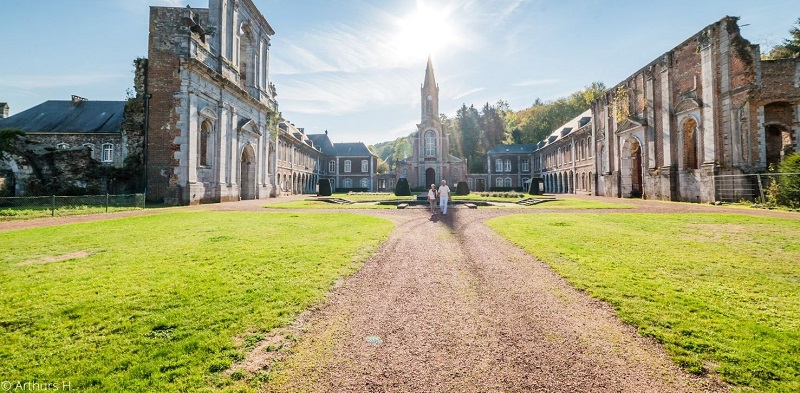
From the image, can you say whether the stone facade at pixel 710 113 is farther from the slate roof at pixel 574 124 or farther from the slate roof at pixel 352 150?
the slate roof at pixel 352 150

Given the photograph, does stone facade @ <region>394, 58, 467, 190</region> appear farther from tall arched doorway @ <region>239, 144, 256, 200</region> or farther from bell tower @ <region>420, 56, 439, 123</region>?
tall arched doorway @ <region>239, 144, 256, 200</region>

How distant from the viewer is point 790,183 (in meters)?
14.2

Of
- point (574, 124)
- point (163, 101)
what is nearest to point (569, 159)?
point (574, 124)

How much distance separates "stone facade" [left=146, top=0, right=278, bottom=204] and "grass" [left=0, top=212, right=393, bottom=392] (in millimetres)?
12998

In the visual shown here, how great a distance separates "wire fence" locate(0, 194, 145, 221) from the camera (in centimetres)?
1242

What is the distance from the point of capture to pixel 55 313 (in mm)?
3389

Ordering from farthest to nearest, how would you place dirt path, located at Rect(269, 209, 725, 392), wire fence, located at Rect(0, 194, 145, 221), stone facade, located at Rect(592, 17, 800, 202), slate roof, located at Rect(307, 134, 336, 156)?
slate roof, located at Rect(307, 134, 336, 156), stone facade, located at Rect(592, 17, 800, 202), wire fence, located at Rect(0, 194, 145, 221), dirt path, located at Rect(269, 209, 725, 392)

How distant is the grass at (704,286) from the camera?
8.63 ft

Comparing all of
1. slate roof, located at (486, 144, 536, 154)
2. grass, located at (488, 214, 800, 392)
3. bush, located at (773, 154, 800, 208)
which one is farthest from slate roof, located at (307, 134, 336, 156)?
grass, located at (488, 214, 800, 392)

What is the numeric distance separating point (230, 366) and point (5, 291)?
3.83 m

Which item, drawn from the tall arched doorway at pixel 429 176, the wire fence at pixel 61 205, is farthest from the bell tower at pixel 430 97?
the wire fence at pixel 61 205

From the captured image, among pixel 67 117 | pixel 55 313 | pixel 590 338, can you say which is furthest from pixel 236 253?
pixel 67 117

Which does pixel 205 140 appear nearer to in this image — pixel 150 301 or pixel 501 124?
pixel 150 301

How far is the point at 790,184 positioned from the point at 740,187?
3.86 meters
